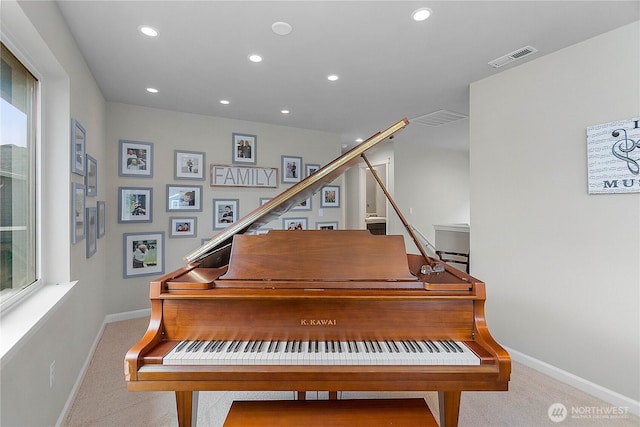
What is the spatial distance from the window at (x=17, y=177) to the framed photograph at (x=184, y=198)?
1.93 meters

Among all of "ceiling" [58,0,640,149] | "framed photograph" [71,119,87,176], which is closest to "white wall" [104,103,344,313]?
"ceiling" [58,0,640,149]

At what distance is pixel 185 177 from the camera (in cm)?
384

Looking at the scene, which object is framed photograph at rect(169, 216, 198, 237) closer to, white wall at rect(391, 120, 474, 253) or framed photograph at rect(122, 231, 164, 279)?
Answer: framed photograph at rect(122, 231, 164, 279)

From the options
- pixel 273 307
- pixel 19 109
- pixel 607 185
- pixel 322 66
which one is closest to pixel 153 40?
pixel 19 109

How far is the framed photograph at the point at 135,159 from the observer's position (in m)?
3.49

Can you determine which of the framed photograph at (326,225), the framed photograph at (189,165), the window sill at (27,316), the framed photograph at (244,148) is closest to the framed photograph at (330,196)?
the framed photograph at (326,225)

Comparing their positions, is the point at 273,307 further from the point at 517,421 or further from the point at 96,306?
the point at 96,306

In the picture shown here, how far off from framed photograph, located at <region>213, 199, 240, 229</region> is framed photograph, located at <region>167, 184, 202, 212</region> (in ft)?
0.69

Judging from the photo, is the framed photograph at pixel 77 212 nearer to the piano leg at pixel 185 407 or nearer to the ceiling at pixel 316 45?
the ceiling at pixel 316 45

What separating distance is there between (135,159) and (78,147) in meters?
1.46

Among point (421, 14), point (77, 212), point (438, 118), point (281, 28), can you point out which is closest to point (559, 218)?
point (421, 14)

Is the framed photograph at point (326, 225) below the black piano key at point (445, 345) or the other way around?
the other way around

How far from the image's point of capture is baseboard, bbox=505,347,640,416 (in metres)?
2.00

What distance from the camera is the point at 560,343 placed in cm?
236
